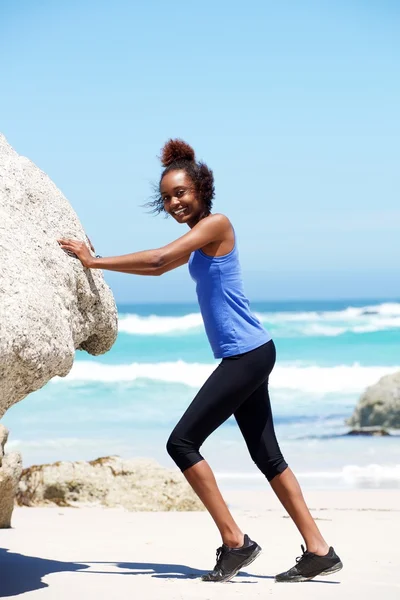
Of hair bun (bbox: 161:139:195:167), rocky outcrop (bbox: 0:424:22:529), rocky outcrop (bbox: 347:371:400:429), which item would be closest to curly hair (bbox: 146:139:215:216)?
hair bun (bbox: 161:139:195:167)

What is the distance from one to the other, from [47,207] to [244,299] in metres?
1.06

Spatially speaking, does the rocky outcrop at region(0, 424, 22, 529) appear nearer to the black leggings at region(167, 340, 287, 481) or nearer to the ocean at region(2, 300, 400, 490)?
the black leggings at region(167, 340, 287, 481)

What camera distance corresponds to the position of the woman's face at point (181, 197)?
4773mm

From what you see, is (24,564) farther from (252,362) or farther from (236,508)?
(236,508)

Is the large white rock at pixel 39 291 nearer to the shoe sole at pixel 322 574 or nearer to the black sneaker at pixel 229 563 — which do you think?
Result: the black sneaker at pixel 229 563

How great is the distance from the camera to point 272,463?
4.75 metres

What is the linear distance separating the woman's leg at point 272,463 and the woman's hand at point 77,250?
3.58 feet

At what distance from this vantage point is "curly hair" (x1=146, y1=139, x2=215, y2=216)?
480 centimetres

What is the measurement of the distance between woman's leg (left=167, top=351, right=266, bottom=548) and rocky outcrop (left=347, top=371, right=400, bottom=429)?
36.3 feet

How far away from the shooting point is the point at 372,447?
13258mm

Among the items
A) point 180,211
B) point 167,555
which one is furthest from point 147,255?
point 167,555

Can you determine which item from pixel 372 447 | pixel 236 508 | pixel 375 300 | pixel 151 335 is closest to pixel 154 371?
pixel 151 335

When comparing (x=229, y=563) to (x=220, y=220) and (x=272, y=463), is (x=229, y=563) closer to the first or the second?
(x=272, y=463)

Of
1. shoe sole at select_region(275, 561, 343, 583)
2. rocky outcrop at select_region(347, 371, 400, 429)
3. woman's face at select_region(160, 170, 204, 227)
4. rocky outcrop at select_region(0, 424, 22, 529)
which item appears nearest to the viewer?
shoe sole at select_region(275, 561, 343, 583)
